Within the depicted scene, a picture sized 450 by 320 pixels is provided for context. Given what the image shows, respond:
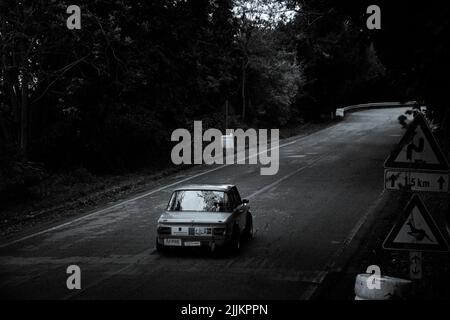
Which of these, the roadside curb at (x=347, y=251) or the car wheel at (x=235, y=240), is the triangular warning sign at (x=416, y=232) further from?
the car wheel at (x=235, y=240)

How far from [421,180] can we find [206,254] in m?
6.24

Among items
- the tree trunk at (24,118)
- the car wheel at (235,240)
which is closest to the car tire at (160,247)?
the car wheel at (235,240)

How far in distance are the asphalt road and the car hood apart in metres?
0.78

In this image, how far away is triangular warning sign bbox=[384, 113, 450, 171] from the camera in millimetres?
7426

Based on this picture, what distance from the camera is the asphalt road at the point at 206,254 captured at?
9992 millimetres

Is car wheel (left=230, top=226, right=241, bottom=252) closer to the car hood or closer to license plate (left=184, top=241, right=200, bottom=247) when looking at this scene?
the car hood

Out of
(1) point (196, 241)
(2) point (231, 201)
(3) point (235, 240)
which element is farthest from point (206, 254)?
(2) point (231, 201)

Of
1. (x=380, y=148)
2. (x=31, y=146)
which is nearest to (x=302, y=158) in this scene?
(x=380, y=148)

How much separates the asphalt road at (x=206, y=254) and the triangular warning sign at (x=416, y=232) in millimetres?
2550

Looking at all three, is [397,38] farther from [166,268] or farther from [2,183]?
[2,183]

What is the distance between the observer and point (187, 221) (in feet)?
40.9

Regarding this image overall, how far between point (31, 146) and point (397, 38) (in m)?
→ 22.5

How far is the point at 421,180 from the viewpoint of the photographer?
7543mm

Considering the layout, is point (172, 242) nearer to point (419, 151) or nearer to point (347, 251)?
point (347, 251)
